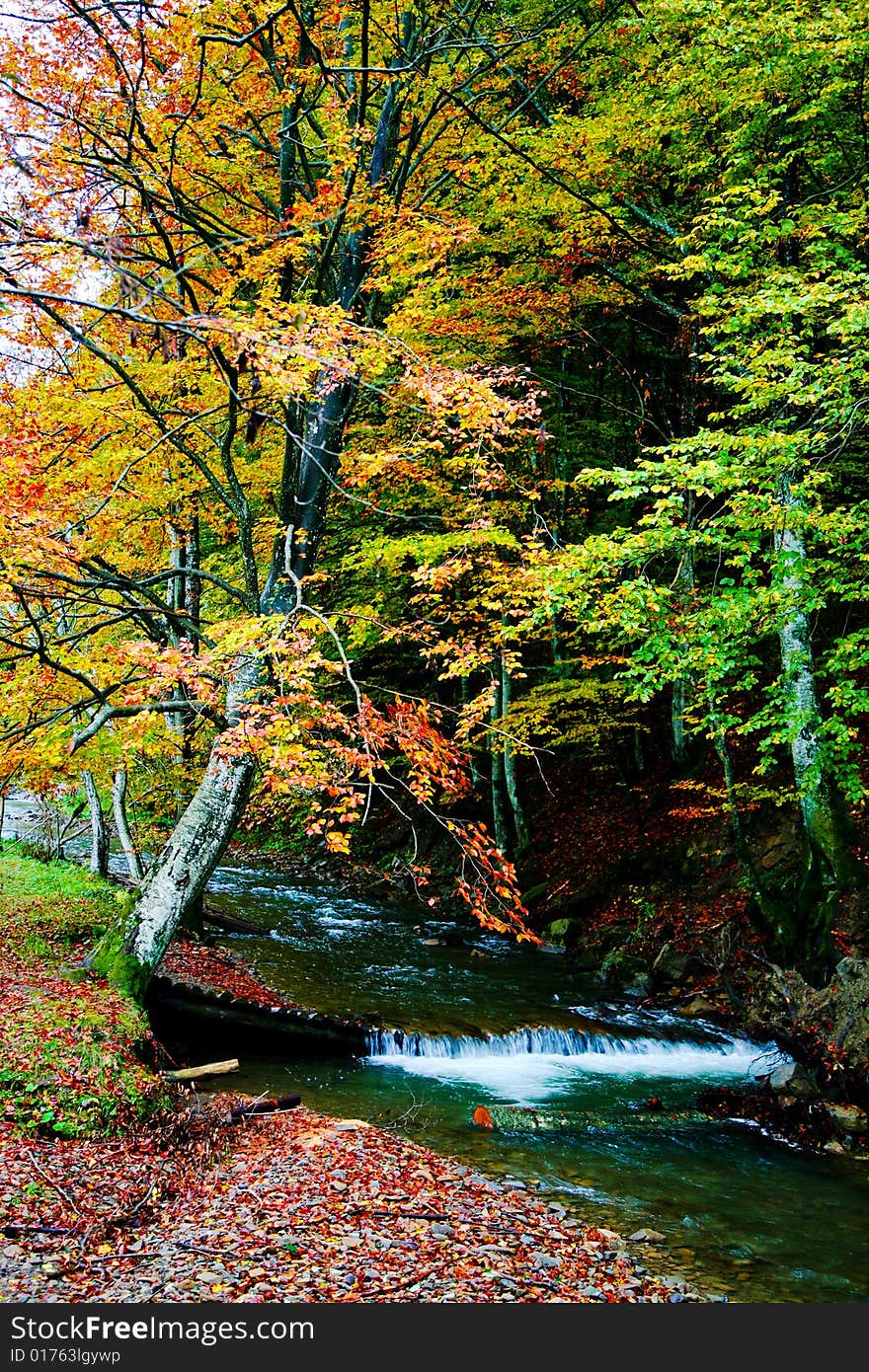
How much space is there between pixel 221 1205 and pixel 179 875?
14.2 feet

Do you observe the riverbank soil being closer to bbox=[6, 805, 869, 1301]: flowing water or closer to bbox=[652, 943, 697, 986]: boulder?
bbox=[6, 805, 869, 1301]: flowing water

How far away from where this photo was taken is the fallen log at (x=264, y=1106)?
7584 mm

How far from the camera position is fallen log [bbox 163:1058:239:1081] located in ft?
28.0

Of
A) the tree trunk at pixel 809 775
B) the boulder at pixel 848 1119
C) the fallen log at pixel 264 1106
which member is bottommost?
the boulder at pixel 848 1119

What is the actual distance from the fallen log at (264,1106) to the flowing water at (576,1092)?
15.3 inches

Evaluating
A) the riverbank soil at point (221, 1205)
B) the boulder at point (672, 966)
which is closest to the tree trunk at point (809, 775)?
the boulder at point (672, 966)

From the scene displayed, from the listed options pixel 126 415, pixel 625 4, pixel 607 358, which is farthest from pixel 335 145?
pixel 607 358

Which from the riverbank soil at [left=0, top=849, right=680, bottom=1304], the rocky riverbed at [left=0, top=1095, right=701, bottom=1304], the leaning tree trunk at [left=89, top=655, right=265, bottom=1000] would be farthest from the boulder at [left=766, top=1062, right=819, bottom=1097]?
the leaning tree trunk at [left=89, top=655, right=265, bottom=1000]

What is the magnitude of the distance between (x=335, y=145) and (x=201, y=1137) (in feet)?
36.0

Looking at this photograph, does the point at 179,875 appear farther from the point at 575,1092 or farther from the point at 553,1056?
the point at 553,1056

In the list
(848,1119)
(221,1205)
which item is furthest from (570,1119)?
(221,1205)

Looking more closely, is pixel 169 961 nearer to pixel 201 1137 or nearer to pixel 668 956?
pixel 201 1137

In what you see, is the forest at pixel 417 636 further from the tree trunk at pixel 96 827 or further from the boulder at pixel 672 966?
the tree trunk at pixel 96 827

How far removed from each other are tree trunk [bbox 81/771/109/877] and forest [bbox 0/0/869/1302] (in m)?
0.46
